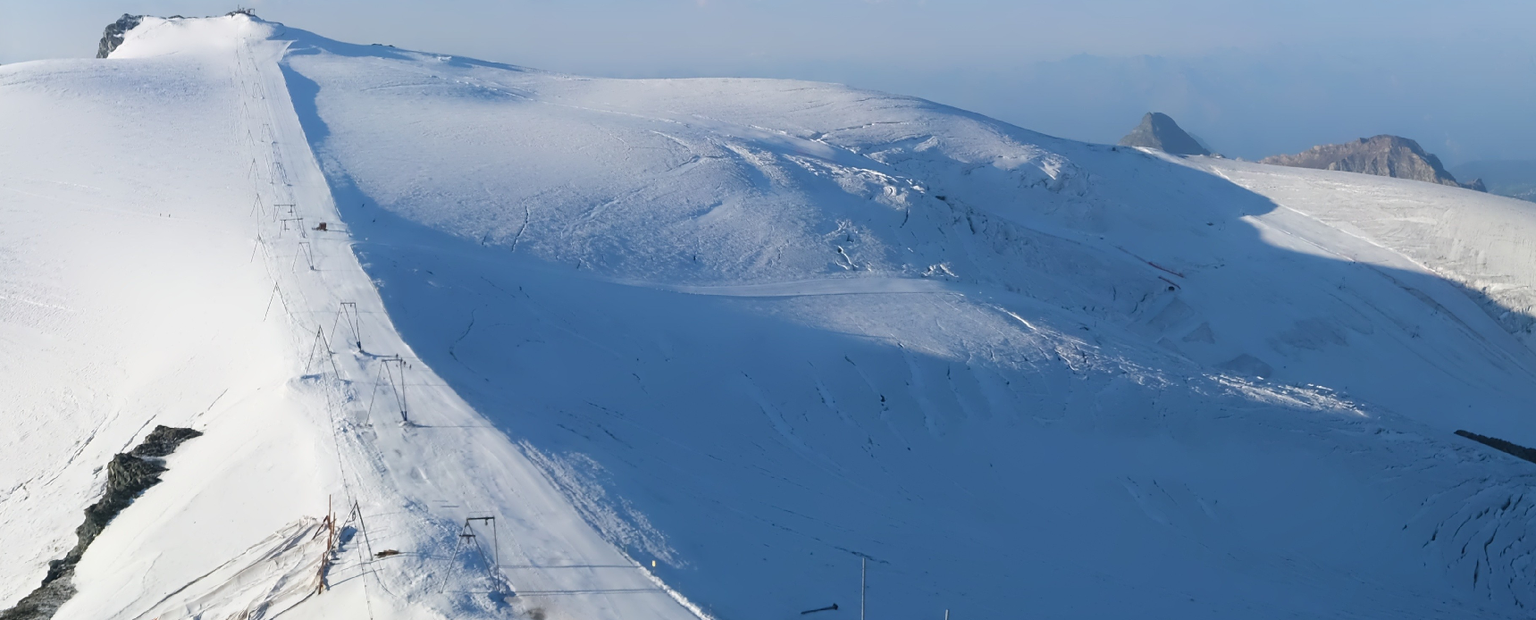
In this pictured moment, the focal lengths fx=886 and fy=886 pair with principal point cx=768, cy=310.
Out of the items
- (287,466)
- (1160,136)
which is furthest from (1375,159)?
(287,466)

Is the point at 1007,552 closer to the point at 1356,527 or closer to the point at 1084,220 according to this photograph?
the point at 1356,527

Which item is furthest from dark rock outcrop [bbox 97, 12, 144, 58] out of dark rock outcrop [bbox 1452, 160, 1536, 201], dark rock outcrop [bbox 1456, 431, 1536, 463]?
dark rock outcrop [bbox 1452, 160, 1536, 201]

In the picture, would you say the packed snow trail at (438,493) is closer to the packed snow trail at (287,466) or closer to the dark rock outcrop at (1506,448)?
the packed snow trail at (287,466)

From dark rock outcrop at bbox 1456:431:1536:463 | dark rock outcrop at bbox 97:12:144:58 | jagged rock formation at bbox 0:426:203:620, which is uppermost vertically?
dark rock outcrop at bbox 97:12:144:58

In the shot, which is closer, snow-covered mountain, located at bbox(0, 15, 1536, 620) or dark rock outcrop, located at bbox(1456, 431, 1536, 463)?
snow-covered mountain, located at bbox(0, 15, 1536, 620)

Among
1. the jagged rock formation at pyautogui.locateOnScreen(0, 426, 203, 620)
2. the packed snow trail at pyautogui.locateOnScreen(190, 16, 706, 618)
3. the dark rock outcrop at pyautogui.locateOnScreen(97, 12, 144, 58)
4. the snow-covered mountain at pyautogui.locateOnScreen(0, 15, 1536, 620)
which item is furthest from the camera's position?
the dark rock outcrop at pyautogui.locateOnScreen(97, 12, 144, 58)

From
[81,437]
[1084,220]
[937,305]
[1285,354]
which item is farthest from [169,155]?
[1285,354]

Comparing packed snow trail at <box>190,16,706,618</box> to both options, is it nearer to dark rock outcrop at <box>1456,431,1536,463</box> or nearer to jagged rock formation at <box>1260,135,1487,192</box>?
dark rock outcrop at <box>1456,431,1536,463</box>
